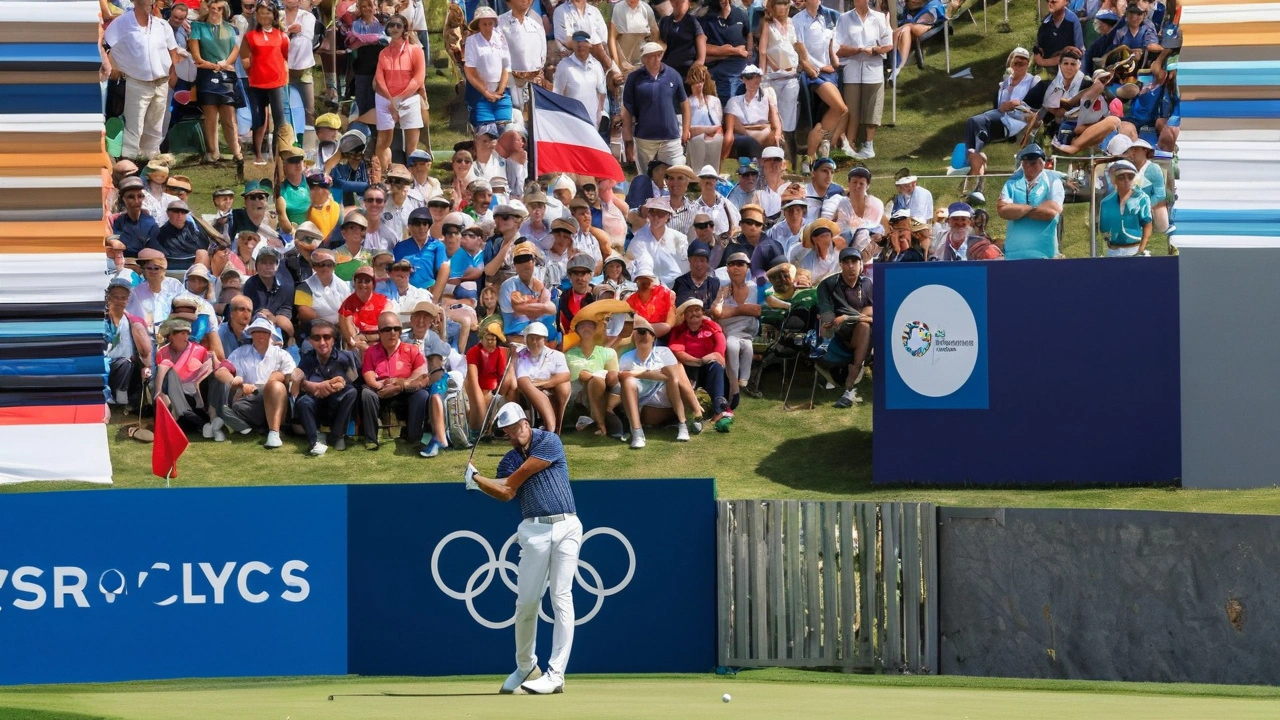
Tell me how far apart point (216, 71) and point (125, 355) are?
560 centimetres

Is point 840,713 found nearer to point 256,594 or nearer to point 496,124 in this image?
point 256,594

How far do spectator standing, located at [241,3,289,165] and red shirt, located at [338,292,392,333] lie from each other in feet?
14.8

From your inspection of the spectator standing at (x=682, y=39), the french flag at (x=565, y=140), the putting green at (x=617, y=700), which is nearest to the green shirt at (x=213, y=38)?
the french flag at (x=565, y=140)

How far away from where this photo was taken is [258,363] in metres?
16.4

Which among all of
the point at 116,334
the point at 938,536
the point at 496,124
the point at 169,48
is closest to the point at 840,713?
the point at 938,536

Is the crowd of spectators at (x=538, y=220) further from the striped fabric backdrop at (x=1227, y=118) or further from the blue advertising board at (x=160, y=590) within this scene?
the blue advertising board at (x=160, y=590)

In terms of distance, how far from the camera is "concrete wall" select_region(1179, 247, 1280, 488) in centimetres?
1456

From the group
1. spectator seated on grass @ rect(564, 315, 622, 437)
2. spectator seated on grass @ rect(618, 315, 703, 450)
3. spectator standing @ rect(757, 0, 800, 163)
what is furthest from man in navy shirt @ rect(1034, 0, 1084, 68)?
spectator seated on grass @ rect(564, 315, 622, 437)

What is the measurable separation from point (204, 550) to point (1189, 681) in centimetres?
668

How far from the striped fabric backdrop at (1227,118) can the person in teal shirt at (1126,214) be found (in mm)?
1405

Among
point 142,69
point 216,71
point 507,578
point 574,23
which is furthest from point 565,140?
point 507,578

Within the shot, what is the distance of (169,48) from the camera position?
67.1 ft

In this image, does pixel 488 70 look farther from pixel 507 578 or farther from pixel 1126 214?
pixel 507 578

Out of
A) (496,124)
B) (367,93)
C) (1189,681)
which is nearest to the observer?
(1189,681)
